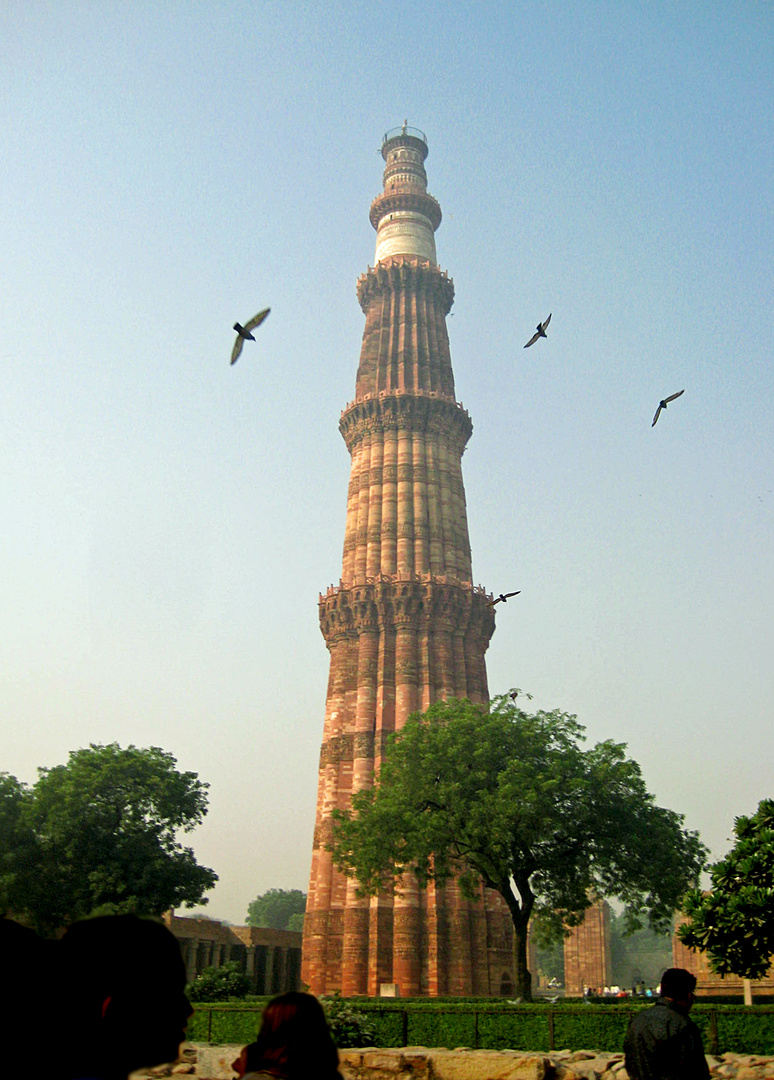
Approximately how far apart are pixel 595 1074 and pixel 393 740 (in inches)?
759

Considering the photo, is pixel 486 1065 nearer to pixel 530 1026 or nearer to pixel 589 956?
pixel 530 1026

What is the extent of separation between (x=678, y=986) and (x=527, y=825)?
23961 millimetres

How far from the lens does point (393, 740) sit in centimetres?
3531

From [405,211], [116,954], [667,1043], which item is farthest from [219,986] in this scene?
[405,211]

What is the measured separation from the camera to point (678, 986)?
6.99m

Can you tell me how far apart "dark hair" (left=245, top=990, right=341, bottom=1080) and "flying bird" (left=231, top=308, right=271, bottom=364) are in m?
12.5

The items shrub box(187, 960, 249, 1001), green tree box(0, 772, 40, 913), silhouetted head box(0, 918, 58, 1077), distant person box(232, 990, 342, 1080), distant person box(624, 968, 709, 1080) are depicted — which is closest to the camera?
silhouetted head box(0, 918, 58, 1077)

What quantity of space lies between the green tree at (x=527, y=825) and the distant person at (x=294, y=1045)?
2736cm

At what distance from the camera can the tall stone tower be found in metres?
38.7

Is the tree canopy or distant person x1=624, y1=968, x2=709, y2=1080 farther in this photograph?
the tree canopy

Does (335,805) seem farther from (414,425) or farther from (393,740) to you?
(414,425)

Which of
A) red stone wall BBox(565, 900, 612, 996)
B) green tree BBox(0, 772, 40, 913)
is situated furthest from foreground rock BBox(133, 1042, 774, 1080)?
red stone wall BBox(565, 900, 612, 996)

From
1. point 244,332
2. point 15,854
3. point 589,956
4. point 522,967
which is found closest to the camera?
point 244,332

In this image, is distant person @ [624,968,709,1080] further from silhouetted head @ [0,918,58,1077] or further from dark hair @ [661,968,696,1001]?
silhouetted head @ [0,918,58,1077]
